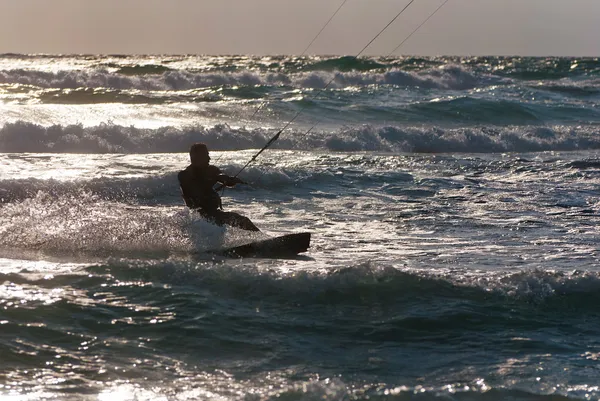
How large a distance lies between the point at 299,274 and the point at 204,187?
2566 millimetres

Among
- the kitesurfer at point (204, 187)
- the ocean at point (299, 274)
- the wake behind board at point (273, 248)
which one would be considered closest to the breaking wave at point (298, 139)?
the ocean at point (299, 274)

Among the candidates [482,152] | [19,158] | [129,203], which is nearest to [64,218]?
[129,203]

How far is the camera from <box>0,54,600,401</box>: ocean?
6102mm

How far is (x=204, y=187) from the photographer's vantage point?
10367mm

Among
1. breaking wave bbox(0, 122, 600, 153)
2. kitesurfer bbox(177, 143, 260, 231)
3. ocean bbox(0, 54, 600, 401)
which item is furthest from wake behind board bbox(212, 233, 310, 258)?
breaking wave bbox(0, 122, 600, 153)

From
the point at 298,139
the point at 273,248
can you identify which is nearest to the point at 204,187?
the point at 273,248

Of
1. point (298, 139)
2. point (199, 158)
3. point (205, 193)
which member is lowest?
point (205, 193)

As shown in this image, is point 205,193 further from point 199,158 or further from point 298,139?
point 298,139

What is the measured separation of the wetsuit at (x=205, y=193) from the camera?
10.3 meters

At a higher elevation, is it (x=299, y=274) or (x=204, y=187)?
(x=204, y=187)

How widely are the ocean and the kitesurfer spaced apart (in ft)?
0.60

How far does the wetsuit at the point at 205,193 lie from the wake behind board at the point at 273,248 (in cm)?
71

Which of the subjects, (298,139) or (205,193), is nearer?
(205,193)

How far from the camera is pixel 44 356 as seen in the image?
636 cm
